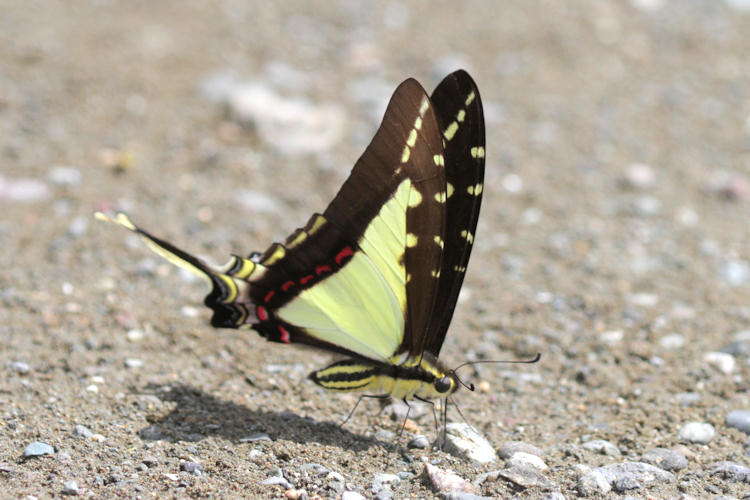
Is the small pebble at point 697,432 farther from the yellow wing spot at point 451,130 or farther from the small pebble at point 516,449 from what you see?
the yellow wing spot at point 451,130

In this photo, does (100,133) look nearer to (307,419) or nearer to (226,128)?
(226,128)

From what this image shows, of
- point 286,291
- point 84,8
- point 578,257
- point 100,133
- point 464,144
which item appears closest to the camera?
point 464,144

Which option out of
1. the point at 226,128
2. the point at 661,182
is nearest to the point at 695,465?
the point at 661,182

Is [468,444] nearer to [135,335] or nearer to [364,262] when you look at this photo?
[364,262]

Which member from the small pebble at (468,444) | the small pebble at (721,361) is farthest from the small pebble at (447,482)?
the small pebble at (721,361)

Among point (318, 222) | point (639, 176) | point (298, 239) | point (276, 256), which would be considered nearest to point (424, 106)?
point (318, 222)

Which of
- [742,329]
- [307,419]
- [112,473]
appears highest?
[742,329]

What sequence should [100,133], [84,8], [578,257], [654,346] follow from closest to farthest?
[654,346]
[578,257]
[100,133]
[84,8]
